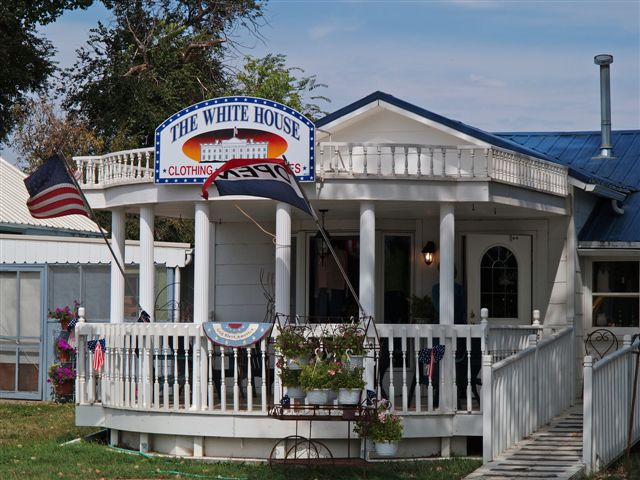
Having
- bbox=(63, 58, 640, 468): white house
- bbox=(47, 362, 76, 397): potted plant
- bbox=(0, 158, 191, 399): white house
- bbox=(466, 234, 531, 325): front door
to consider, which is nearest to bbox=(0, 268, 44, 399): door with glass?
bbox=(0, 158, 191, 399): white house

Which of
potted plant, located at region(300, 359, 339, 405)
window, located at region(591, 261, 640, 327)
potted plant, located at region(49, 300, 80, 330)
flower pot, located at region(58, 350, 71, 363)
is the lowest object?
flower pot, located at region(58, 350, 71, 363)

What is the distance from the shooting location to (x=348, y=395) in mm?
12547

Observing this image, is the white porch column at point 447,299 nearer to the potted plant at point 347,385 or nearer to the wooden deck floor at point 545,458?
the wooden deck floor at point 545,458

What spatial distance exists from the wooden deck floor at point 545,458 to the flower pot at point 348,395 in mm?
1452

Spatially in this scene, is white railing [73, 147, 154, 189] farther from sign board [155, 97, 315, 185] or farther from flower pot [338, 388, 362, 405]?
flower pot [338, 388, 362, 405]

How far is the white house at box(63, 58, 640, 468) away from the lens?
14234mm

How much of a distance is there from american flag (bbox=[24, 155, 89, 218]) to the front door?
6.06m

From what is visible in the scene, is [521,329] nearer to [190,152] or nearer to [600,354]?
[600,354]

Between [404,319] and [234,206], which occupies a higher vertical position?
[234,206]

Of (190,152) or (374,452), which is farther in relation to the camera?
(190,152)

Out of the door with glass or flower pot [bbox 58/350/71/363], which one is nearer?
flower pot [bbox 58/350/71/363]

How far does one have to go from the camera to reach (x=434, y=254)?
60.1ft

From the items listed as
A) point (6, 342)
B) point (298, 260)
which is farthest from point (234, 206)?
point (6, 342)

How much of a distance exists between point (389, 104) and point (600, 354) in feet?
15.9
